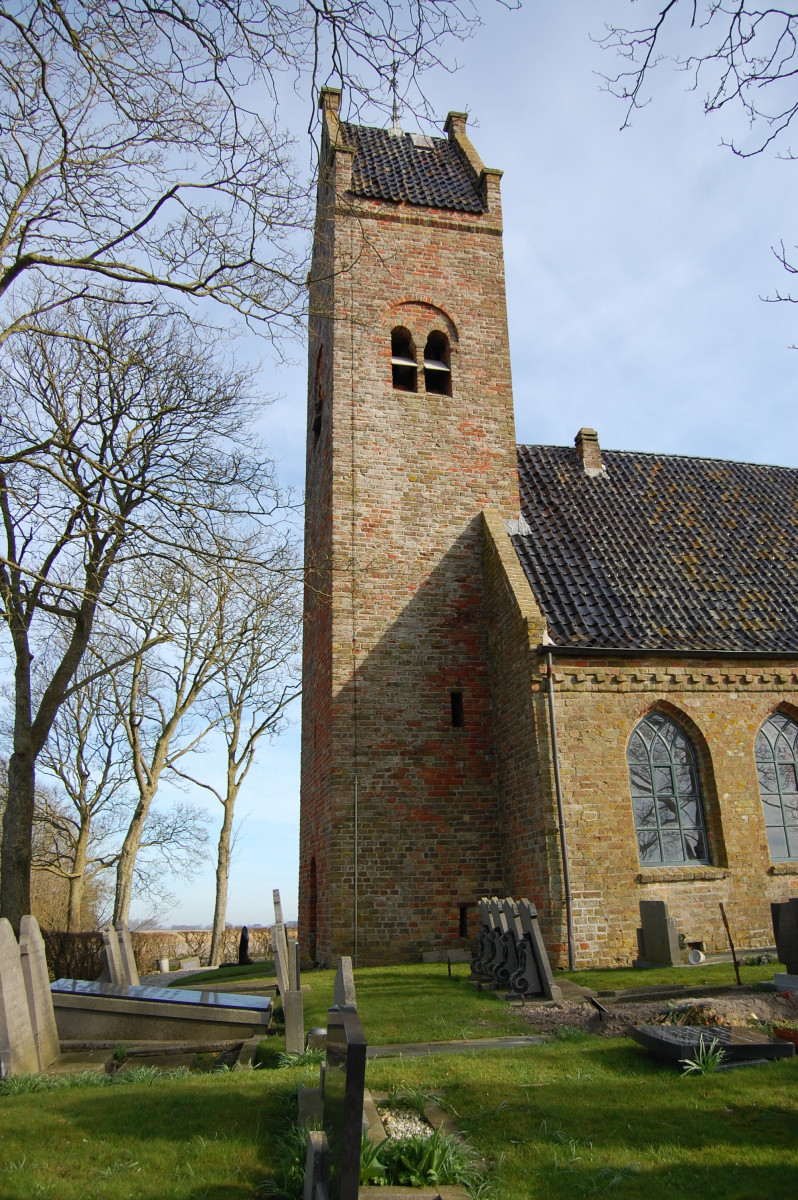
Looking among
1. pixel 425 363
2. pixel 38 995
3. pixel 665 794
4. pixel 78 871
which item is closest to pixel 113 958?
pixel 38 995

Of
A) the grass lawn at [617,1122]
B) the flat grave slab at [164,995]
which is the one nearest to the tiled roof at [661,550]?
the flat grave slab at [164,995]

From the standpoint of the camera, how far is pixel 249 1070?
269 inches

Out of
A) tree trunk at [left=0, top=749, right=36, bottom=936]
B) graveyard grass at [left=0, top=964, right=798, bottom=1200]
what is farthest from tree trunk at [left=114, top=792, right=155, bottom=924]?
graveyard grass at [left=0, top=964, right=798, bottom=1200]

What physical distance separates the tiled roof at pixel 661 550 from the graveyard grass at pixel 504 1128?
839 cm

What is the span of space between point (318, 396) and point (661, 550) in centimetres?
846

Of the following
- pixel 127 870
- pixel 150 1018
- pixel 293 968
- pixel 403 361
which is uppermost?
pixel 403 361

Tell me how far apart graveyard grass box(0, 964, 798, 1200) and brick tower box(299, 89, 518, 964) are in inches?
308

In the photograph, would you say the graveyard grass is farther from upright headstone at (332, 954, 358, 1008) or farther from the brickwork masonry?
the brickwork masonry

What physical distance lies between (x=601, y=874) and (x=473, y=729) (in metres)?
3.78

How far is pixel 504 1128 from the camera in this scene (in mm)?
4941

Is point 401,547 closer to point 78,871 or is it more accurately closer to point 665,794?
point 665,794

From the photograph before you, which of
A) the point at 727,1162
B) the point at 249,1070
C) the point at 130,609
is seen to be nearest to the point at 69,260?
the point at 130,609

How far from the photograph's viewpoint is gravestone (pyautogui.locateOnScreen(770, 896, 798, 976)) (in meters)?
8.62

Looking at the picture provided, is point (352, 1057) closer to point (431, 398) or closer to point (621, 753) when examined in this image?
point (621, 753)
